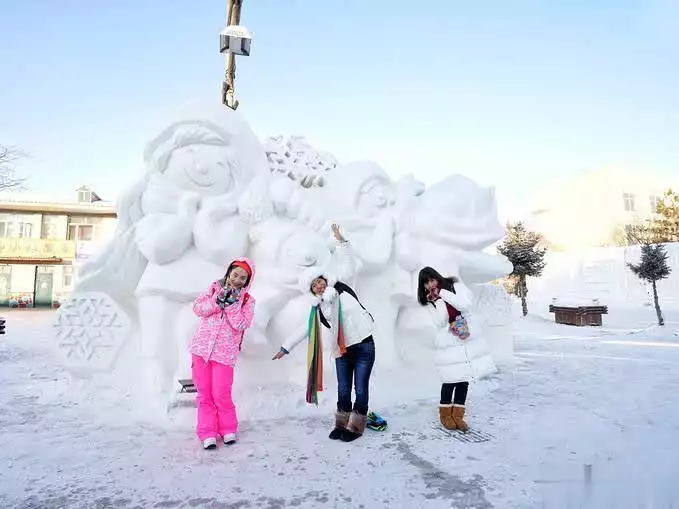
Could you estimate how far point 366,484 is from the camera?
A: 2145 millimetres

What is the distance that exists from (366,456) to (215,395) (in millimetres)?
1025

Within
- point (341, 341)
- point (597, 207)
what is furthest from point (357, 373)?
point (597, 207)

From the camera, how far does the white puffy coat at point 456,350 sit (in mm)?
3113

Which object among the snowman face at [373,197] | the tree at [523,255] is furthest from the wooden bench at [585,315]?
the snowman face at [373,197]

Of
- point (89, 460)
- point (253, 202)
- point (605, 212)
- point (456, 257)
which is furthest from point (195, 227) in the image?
point (605, 212)

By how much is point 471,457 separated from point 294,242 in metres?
2.14

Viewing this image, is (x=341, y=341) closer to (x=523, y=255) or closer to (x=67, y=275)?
(x=523, y=255)

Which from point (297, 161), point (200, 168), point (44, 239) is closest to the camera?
point (200, 168)

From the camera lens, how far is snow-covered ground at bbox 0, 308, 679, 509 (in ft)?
6.59

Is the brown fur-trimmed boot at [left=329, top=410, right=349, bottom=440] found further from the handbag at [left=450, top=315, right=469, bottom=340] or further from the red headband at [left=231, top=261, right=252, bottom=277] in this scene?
the red headband at [left=231, top=261, right=252, bottom=277]

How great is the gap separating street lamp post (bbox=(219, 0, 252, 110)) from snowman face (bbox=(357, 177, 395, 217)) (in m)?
2.74

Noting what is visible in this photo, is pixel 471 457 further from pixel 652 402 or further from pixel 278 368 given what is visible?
pixel 652 402

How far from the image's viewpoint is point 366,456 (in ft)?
8.24

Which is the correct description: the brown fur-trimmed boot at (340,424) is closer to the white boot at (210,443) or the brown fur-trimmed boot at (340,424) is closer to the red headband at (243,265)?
the white boot at (210,443)
